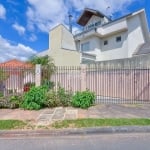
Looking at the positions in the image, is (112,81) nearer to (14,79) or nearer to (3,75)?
(14,79)

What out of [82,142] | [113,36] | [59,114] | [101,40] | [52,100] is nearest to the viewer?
[82,142]

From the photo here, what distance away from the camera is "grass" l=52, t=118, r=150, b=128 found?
6.96 metres

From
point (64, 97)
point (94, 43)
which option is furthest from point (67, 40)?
point (64, 97)

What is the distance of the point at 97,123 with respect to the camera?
281 inches

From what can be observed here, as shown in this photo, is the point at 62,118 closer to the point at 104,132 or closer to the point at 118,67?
the point at 104,132

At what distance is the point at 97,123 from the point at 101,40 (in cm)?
1918

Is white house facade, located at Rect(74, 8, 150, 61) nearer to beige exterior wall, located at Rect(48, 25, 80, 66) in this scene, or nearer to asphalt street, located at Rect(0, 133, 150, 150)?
beige exterior wall, located at Rect(48, 25, 80, 66)

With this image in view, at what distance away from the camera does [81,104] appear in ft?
33.5

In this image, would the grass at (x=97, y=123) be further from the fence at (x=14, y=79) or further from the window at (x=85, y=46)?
the window at (x=85, y=46)

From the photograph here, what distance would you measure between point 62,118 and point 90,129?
1.78 metres

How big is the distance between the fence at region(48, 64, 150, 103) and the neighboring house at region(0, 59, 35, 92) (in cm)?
188

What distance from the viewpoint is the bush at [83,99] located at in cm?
1023

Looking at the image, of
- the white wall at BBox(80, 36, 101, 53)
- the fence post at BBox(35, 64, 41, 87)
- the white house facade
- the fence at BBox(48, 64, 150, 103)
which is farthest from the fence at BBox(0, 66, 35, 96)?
the white wall at BBox(80, 36, 101, 53)

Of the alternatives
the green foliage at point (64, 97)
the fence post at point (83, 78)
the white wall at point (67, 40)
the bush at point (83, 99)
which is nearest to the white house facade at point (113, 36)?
the white wall at point (67, 40)
